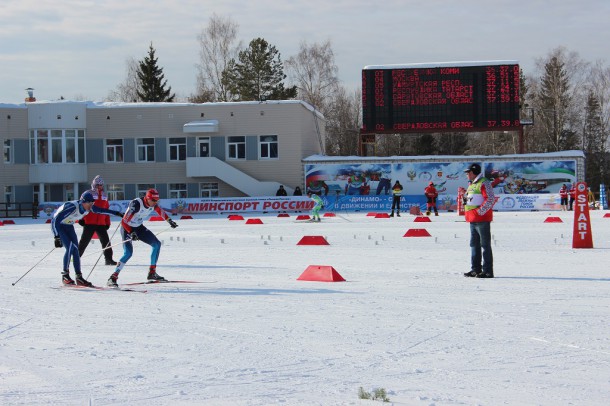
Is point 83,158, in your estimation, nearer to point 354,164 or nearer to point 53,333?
point 354,164

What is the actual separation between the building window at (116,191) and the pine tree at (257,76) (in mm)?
21243

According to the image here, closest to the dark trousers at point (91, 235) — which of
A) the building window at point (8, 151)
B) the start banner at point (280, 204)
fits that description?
the start banner at point (280, 204)

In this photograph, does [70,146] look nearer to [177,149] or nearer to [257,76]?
[177,149]

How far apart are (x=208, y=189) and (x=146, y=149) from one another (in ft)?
16.0

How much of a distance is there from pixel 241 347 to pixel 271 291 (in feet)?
13.7

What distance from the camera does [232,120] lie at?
178 feet

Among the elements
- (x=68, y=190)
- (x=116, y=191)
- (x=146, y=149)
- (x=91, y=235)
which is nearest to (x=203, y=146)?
(x=146, y=149)

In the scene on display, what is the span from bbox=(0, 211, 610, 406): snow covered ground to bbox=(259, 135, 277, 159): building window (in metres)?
37.9

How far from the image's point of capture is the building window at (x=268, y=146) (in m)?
54.0

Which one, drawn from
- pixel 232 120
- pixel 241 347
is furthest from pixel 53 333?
pixel 232 120

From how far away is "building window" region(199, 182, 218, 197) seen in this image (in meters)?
54.7

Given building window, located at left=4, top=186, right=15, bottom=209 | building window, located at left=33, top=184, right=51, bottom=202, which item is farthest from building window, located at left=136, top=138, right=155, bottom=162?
building window, located at left=4, top=186, right=15, bottom=209

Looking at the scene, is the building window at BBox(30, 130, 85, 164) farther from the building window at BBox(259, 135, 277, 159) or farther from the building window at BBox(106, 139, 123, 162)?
the building window at BBox(259, 135, 277, 159)

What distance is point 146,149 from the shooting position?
55125 mm
